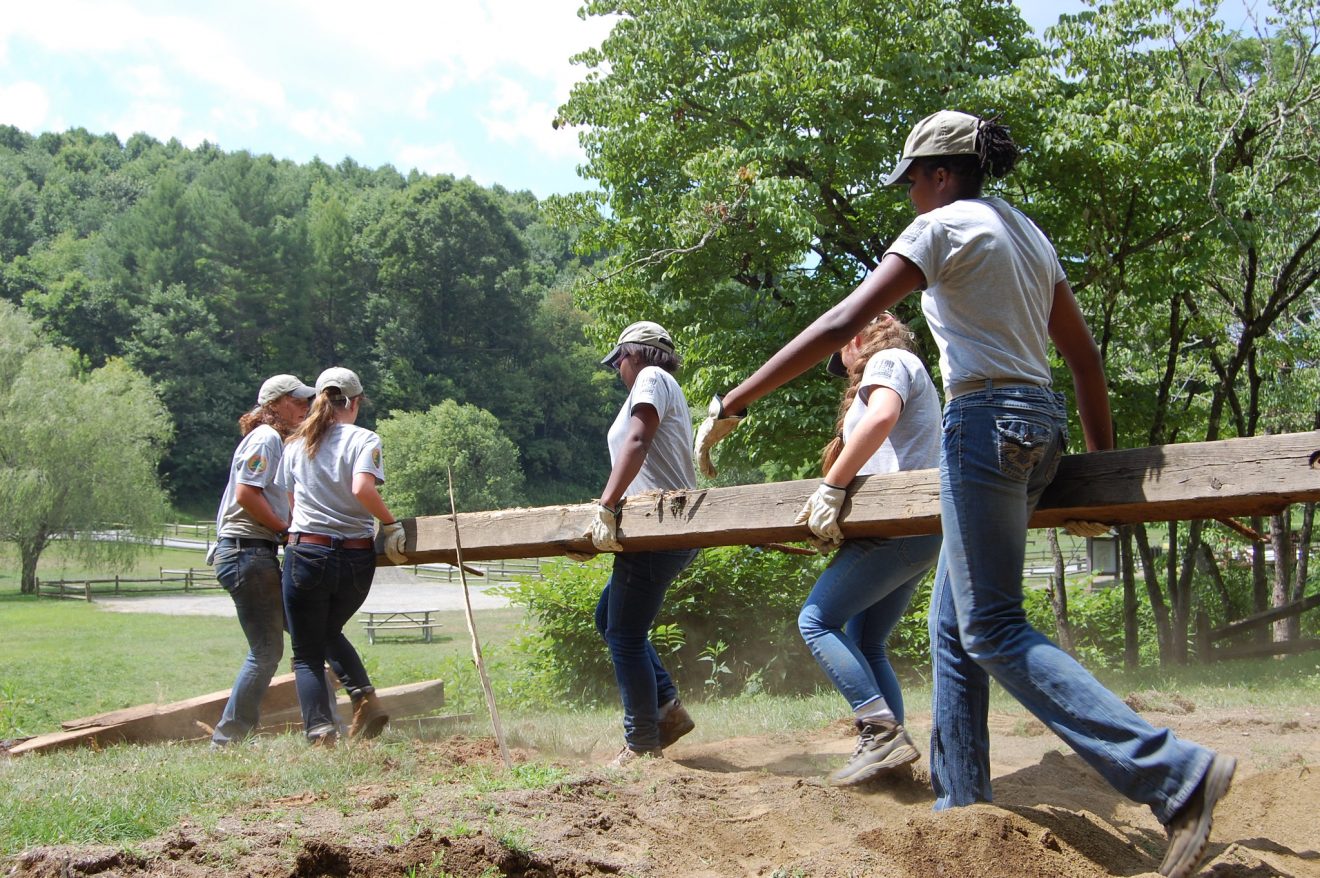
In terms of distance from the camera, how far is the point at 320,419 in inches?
228

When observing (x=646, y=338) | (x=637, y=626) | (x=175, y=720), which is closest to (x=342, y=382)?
(x=646, y=338)

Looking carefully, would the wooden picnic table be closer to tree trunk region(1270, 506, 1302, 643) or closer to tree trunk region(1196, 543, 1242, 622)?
tree trunk region(1196, 543, 1242, 622)

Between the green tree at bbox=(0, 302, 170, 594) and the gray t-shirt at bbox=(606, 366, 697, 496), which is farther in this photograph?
the green tree at bbox=(0, 302, 170, 594)

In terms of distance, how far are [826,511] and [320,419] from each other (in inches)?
119

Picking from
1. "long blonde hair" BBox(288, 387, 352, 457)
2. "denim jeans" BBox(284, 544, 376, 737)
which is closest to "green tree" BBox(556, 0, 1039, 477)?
"long blonde hair" BBox(288, 387, 352, 457)

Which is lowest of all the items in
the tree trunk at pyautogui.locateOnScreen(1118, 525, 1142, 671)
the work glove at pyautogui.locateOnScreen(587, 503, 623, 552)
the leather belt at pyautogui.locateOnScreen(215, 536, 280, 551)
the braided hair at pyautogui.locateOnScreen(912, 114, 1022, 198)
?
the tree trunk at pyautogui.locateOnScreen(1118, 525, 1142, 671)

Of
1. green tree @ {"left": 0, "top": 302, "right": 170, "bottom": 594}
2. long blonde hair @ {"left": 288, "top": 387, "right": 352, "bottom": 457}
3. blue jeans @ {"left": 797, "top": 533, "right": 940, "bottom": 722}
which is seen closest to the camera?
blue jeans @ {"left": 797, "top": 533, "right": 940, "bottom": 722}

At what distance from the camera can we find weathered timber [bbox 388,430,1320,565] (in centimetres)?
327

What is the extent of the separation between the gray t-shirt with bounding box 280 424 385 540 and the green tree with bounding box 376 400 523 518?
5392 cm

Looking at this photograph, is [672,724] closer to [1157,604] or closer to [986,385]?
[986,385]

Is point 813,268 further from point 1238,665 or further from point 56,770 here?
point 56,770

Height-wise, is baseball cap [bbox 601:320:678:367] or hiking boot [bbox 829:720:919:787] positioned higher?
baseball cap [bbox 601:320:678:367]

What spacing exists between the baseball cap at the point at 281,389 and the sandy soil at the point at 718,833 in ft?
9.11

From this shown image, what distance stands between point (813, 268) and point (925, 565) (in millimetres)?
10299
